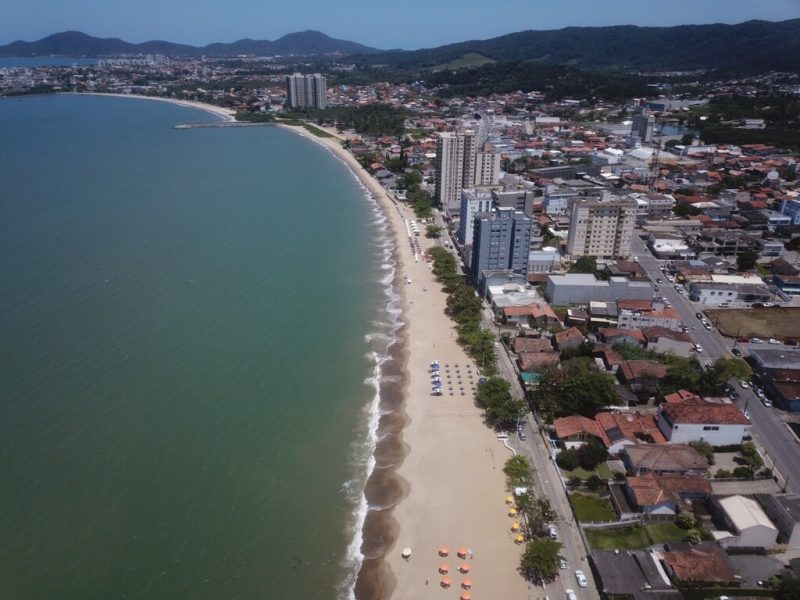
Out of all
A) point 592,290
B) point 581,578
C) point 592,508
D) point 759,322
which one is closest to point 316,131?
point 592,290

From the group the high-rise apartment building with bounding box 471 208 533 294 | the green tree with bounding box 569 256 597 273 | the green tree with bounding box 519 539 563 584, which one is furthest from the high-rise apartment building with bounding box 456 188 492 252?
the green tree with bounding box 519 539 563 584

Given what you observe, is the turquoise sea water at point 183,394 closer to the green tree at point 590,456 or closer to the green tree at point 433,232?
the green tree at point 433,232

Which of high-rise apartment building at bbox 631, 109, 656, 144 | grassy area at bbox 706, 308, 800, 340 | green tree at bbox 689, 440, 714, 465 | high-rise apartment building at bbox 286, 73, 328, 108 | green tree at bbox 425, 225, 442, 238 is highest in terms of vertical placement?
high-rise apartment building at bbox 286, 73, 328, 108

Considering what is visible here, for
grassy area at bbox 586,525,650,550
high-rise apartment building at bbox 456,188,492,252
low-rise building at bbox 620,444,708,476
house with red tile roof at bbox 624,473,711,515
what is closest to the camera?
grassy area at bbox 586,525,650,550

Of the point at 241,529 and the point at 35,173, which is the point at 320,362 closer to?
the point at 241,529

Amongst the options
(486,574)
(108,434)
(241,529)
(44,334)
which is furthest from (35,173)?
(486,574)

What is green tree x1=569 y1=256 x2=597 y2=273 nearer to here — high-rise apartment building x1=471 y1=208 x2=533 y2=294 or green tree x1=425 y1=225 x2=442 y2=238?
high-rise apartment building x1=471 y1=208 x2=533 y2=294

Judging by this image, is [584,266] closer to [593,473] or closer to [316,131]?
[593,473]

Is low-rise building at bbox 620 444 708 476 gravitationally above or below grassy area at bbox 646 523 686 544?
above

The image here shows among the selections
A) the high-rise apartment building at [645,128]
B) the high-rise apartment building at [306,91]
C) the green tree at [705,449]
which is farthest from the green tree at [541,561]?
the high-rise apartment building at [306,91]
